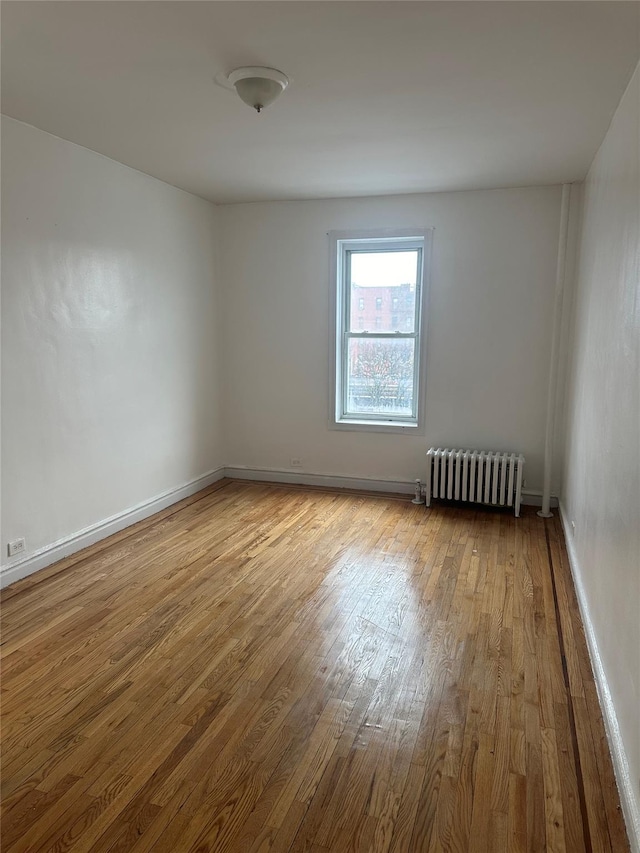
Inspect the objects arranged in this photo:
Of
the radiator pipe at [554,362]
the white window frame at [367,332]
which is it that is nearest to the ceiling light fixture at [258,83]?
the white window frame at [367,332]

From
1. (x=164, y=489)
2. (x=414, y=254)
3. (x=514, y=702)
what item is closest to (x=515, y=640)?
(x=514, y=702)

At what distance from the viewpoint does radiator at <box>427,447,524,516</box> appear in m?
4.57

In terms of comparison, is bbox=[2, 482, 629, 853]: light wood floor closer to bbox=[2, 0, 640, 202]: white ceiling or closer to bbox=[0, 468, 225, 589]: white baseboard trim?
bbox=[0, 468, 225, 589]: white baseboard trim

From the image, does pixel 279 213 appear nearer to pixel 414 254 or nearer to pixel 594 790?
pixel 414 254

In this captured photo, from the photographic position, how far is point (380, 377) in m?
5.24

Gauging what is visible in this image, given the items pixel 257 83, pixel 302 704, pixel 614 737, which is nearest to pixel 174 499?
pixel 302 704

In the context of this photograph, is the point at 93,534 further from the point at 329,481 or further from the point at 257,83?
the point at 257,83

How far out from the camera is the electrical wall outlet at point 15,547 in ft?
10.7

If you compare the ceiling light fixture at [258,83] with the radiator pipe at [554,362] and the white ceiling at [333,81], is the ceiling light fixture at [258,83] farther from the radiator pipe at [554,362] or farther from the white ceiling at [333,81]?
the radiator pipe at [554,362]

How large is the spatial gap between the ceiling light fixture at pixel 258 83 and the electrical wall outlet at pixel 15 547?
2686 millimetres

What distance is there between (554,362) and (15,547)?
4.09m

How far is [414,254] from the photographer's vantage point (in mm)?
4957

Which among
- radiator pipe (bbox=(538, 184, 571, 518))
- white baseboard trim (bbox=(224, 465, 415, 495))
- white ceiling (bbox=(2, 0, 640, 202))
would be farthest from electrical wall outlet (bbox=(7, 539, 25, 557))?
radiator pipe (bbox=(538, 184, 571, 518))

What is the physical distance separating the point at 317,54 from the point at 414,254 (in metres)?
2.84
